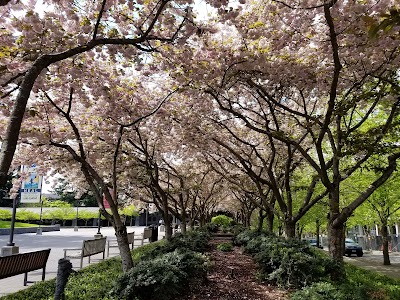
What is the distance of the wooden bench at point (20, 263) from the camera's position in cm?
771

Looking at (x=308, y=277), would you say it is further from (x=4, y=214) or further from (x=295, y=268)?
(x=4, y=214)

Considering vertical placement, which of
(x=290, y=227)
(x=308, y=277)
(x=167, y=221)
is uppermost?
(x=167, y=221)

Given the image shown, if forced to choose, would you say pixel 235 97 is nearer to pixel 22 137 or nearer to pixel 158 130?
pixel 158 130

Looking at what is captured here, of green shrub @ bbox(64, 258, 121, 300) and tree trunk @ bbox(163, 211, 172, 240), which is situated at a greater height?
Answer: tree trunk @ bbox(163, 211, 172, 240)

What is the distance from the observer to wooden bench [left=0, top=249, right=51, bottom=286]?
771cm

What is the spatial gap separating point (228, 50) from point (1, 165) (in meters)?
5.51

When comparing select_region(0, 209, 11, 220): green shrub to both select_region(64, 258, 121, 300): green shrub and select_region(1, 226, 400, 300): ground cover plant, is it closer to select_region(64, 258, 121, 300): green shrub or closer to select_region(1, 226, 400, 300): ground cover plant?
select_region(64, 258, 121, 300): green shrub

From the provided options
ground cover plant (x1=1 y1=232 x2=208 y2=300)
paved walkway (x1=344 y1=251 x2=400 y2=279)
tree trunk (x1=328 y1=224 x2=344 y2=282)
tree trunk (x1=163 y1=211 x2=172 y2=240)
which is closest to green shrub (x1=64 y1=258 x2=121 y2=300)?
ground cover plant (x1=1 y1=232 x2=208 y2=300)

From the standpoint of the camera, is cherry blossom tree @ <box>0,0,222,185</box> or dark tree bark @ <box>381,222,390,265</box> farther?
dark tree bark @ <box>381,222,390,265</box>

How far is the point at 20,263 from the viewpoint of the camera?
8.35 m

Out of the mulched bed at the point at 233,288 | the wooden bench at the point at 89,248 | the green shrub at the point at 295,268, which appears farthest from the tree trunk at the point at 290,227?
the wooden bench at the point at 89,248

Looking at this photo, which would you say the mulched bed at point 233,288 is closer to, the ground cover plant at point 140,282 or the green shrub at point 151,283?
the ground cover plant at point 140,282

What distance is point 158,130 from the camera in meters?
12.0

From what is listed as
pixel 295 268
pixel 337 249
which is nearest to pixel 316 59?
pixel 337 249
